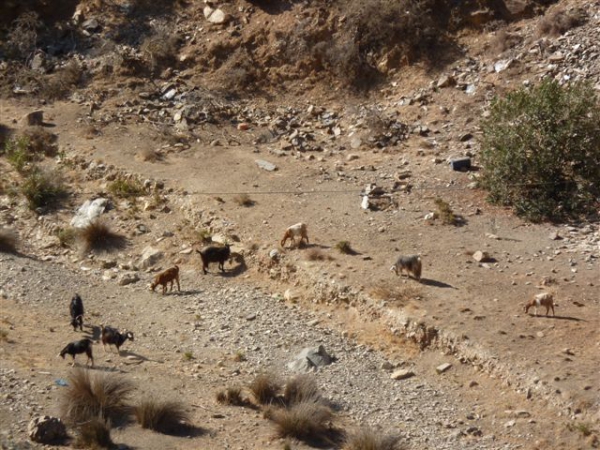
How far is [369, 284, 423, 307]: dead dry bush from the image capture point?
53.3 ft

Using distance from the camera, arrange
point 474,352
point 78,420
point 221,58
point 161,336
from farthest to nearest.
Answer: point 221,58, point 161,336, point 474,352, point 78,420

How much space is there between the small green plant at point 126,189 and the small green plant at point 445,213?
6940mm

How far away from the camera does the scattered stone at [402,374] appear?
1498 cm

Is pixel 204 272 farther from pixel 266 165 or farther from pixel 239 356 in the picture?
pixel 266 165

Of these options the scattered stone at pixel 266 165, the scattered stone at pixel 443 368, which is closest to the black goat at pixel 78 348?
the scattered stone at pixel 443 368

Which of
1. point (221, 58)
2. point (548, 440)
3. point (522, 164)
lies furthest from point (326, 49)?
point (548, 440)

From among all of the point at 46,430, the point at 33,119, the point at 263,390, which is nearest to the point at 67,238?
the point at 33,119

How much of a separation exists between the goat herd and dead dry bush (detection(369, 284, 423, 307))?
1.42ft

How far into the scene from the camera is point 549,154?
62.5ft

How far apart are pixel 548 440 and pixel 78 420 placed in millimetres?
6490

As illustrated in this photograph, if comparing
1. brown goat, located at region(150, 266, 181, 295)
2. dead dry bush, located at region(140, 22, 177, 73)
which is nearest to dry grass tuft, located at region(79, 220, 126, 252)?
brown goat, located at region(150, 266, 181, 295)

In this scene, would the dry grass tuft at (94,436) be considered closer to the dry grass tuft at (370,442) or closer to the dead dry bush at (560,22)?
the dry grass tuft at (370,442)

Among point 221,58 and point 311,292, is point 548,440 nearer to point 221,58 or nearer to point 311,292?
point 311,292

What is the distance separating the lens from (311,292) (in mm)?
17391
